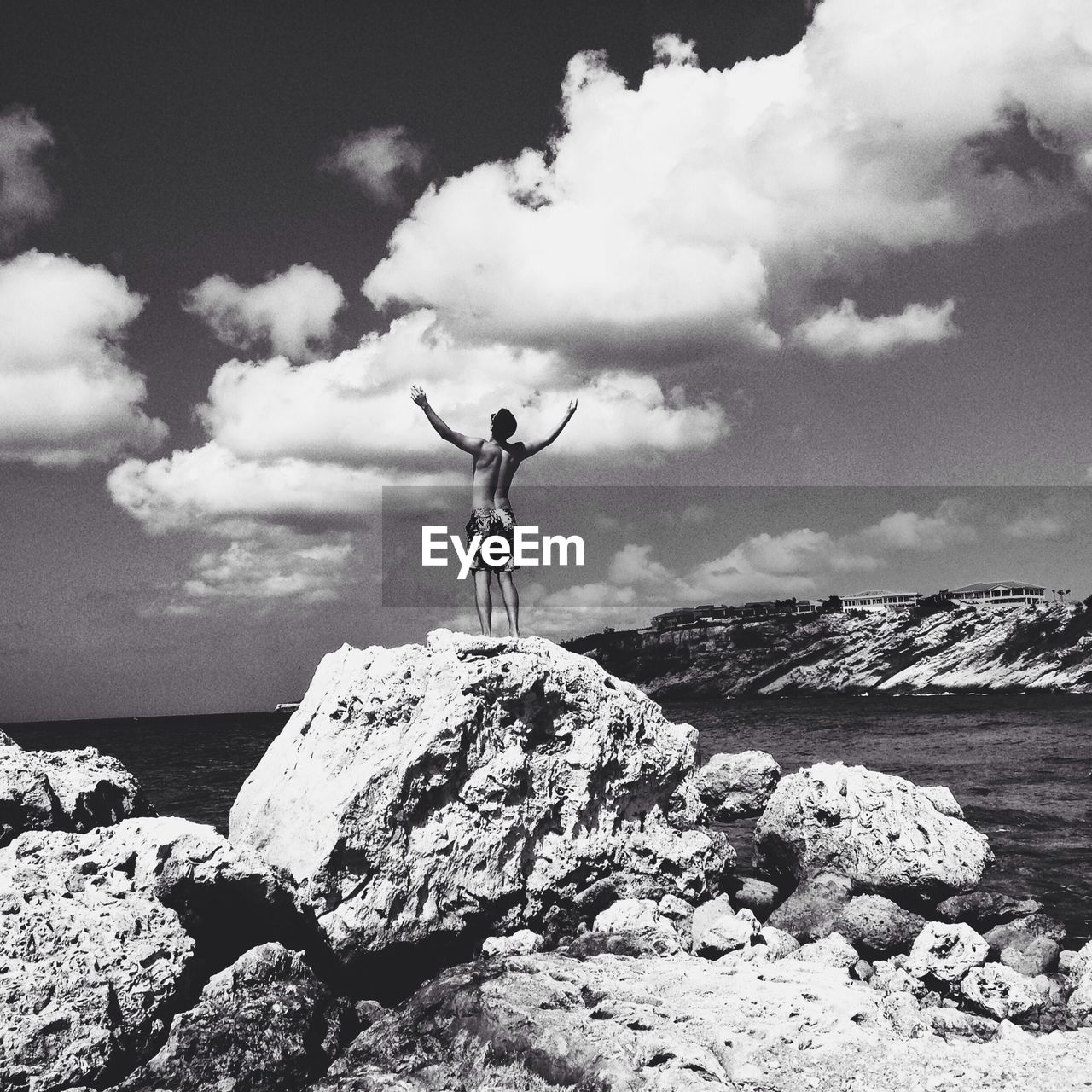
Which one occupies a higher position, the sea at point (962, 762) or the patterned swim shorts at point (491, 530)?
the patterned swim shorts at point (491, 530)

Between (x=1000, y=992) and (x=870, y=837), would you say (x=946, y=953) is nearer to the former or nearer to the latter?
(x=1000, y=992)

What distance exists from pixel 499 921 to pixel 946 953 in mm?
4287

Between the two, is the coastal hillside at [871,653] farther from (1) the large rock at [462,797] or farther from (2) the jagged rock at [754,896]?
(1) the large rock at [462,797]

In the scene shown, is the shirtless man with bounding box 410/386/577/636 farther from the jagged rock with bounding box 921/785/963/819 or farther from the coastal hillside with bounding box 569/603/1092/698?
the coastal hillside with bounding box 569/603/1092/698

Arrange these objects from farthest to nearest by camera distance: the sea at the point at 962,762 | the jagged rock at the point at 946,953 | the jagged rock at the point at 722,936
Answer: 1. the sea at the point at 962,762
2. the jagged rock at the point at 722,936
3. the jagged rock at the point at 946,953

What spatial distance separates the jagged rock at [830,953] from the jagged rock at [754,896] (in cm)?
218

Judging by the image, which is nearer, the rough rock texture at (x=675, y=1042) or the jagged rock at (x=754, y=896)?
the rough rock texture at (x=675, y=1042)

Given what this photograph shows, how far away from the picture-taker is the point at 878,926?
371 inches

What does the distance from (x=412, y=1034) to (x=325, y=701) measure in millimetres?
4345

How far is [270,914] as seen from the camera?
7.80 metres

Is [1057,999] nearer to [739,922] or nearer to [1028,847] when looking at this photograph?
[739,922]

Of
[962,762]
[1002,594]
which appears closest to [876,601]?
[1002,594]

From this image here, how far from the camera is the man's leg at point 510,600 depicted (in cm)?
1100

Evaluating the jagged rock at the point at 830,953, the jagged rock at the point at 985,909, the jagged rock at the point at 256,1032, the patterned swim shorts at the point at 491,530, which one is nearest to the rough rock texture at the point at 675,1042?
the jagged rock at the point at 256,1032
